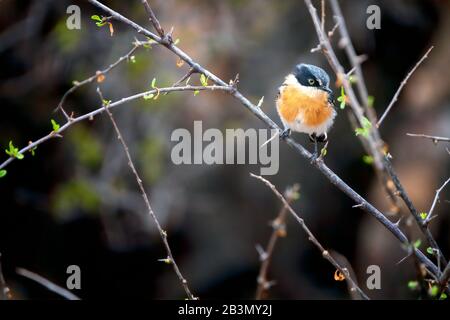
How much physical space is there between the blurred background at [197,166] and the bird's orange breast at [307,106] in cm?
304

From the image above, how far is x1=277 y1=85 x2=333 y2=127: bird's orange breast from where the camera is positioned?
4352 millimetres

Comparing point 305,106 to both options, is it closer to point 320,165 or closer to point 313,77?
point 313,77

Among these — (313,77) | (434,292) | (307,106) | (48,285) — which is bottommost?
(434,292)

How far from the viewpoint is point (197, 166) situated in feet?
26.4

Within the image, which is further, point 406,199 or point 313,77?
point 313,77

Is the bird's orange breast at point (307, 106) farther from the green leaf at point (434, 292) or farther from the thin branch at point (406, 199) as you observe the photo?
the green leaf at point (434, 292)

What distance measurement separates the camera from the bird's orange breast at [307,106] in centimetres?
435

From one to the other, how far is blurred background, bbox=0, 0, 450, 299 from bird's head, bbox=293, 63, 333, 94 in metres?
3.18

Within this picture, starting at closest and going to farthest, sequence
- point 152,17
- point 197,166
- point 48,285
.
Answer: point 152,17
point 48,285
point 197,166

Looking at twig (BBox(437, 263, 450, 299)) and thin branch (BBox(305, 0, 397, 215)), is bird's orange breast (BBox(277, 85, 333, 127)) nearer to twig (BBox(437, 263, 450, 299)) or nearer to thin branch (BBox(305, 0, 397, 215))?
thin branch (BBox(305, 0, 397, 215))

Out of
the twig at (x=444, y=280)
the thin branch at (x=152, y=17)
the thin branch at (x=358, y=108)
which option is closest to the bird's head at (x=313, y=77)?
the thin branch at (x=152, y=17)

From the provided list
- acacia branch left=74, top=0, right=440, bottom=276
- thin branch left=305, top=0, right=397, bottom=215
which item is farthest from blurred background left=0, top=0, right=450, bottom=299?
thin branch left=305, top=0, right=397, bottom=215

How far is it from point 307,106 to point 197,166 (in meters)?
3.86

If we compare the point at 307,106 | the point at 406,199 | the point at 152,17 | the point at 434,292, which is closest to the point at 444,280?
the point at 434,292
